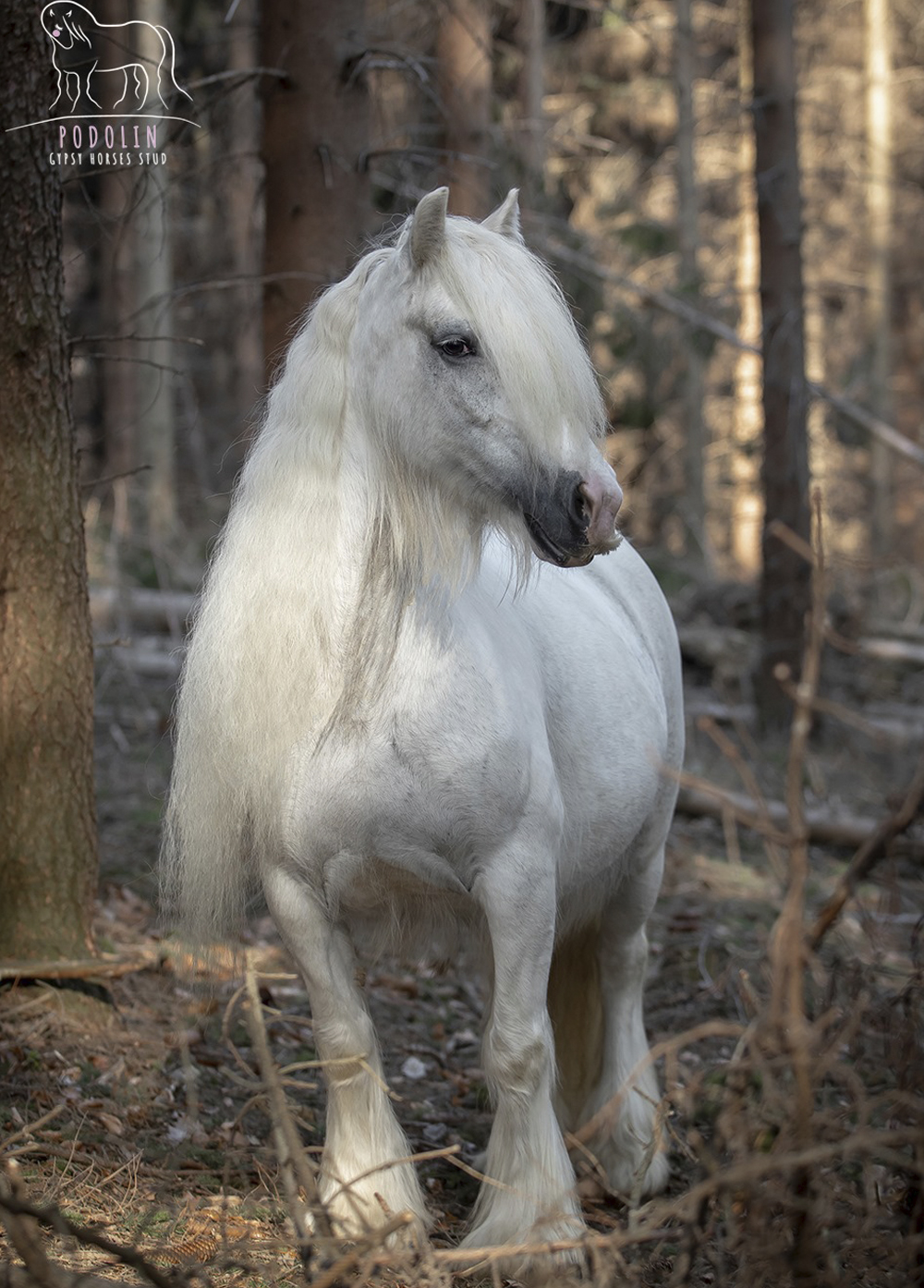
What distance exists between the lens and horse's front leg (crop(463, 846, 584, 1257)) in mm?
2922

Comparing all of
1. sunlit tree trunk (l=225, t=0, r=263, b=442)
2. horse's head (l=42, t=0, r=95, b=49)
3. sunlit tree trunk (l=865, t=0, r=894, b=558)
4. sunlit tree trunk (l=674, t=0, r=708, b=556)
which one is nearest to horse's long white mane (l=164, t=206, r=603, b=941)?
horse's head (l=42, t=0, r=95, b=49)

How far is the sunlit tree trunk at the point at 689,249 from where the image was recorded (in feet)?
51.5

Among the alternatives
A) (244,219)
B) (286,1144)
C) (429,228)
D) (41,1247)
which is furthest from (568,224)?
(41,1247)

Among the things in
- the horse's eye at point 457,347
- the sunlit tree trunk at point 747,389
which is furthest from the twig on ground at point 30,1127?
the sunlit tree trunk at point 747,389

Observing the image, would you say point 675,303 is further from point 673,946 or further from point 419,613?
point 419,613

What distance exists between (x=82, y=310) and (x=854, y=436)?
12033 mm

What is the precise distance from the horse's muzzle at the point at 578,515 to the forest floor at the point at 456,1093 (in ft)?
2.08

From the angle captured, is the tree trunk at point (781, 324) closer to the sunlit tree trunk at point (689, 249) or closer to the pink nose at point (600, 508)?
the sunlit tree trunk at point (689, 249)

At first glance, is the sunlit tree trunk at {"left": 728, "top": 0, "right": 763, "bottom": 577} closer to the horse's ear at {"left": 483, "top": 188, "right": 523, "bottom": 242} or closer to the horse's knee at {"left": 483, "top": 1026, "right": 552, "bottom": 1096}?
the horse's ear at {"left": 483, "top": 188, "right": 523, "bottom": 242}

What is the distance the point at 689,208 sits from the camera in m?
16.5

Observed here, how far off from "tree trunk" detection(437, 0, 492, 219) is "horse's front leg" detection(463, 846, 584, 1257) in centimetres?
568

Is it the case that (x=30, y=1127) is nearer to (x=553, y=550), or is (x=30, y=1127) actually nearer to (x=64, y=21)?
(x=553, y=550)

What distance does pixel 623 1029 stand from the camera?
13.1ft

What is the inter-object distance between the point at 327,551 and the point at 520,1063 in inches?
54.2
